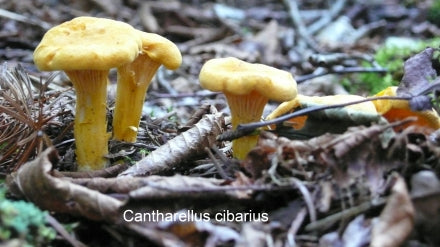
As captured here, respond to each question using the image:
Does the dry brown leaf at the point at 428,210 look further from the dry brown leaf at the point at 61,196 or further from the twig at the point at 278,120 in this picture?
the dry brown leaf at the point at 61,196

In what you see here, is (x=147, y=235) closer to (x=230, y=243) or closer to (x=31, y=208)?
(x=230, y=243)

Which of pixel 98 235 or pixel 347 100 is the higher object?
pixel 347 100

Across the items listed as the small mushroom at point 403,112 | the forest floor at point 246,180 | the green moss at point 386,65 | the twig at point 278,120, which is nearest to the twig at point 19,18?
the forest floor at point 246,180

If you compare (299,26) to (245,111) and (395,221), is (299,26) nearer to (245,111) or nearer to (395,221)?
(245,111)

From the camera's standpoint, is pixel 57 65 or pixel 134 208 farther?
pixel 57 65

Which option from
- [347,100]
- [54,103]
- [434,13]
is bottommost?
[54,103]

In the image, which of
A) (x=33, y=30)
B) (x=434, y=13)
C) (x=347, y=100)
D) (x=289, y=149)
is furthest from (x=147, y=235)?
(x=434, y=13)

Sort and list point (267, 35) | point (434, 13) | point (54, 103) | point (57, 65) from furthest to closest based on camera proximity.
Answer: point (434, 13) < point (267, 35) < point (54, 103) < point (57, 65)
